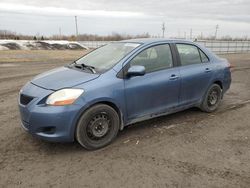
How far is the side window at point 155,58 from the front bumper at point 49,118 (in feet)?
4.56

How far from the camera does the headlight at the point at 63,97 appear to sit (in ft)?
12.9

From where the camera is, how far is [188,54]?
18.5 ft

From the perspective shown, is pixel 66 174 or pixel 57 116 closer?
pixel 66 174

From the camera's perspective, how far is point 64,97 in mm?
3967

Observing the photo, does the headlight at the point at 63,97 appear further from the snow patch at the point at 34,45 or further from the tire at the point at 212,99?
the snow patch at the point at 34,45

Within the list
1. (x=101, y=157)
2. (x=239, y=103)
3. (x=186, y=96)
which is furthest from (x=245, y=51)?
(x=101, y=157)

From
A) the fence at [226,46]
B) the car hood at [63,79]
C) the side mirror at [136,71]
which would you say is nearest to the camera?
the car hood at [63,79]

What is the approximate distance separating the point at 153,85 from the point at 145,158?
52.5 inches

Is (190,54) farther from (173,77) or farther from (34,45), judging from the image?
(34,45)

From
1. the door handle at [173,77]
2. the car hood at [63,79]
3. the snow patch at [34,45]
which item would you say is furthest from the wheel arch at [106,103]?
the snow patch at [34,45]

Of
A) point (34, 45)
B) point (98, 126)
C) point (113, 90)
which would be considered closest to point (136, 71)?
point (113, 90)

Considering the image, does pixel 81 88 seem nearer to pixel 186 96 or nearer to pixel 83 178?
pixel 83 178

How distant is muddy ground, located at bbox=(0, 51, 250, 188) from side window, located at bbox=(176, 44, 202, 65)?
1.17 metres

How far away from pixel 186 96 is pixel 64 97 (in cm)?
255
